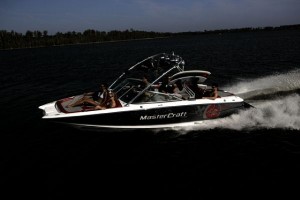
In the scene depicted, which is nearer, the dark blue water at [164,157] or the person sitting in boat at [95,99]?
the dark blue water at [164,157]

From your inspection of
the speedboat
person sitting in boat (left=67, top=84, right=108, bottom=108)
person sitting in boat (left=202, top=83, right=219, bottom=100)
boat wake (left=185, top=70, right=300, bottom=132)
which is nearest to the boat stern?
the speedboat

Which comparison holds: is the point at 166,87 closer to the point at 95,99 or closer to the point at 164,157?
the point at 95,99

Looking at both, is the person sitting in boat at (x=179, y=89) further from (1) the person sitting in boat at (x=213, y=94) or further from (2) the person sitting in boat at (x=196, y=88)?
(1) the person sitting in boat at (x=213, y=94)

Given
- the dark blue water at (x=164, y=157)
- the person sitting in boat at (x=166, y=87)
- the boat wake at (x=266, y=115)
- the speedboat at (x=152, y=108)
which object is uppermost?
the person sitting in boat at (x=166, y=87)

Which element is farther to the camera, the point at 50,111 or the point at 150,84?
the point at 50,111

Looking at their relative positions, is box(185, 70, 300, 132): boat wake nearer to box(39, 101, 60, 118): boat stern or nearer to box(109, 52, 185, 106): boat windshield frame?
box(109, 52, 185, 106): boat windshield frame

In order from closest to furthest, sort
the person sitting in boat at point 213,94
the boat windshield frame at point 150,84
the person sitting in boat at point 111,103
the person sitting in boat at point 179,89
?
the person sitting in boat at point 111,103 → the boat windshield frame at point 150,84 → the person sitting in boat at point 213,94 → the person sitting in boat at point 179,89

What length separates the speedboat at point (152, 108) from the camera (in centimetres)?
1148

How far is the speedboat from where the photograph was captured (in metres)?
11.5

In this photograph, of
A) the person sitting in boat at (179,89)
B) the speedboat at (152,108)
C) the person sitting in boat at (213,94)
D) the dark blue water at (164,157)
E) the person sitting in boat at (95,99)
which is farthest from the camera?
the person sitting in boat at (179,89)

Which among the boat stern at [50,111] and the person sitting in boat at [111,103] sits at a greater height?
the person sitting in boat at [111,103]

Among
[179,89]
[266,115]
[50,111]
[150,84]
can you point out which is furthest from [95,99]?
[266,115]

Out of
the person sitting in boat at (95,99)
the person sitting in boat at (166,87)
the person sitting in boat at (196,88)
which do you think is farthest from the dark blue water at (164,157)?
the person sitting in boat at (166,87)

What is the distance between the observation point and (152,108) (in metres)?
11.9
